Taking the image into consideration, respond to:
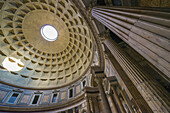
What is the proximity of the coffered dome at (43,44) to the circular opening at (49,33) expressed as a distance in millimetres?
879

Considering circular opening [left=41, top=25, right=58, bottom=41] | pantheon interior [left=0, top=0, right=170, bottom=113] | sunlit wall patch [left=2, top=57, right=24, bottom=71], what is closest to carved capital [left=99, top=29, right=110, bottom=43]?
pantheon interior [left=0, top=0, right=170, bottom=113]

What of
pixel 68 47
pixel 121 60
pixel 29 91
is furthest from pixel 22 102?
pixel 121 60

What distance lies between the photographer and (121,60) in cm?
575

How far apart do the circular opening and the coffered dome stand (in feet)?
2.88

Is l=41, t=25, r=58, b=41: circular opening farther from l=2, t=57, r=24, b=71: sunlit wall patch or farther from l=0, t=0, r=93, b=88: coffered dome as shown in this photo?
l=2, t=57, r=24, b=71: sunlit wall patch

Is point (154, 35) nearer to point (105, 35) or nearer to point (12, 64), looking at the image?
point (105, 35)

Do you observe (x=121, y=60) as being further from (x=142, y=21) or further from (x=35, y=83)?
(x=35, y=83)

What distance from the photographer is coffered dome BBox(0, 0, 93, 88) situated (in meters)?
16.0

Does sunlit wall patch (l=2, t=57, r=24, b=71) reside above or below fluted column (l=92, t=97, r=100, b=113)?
above

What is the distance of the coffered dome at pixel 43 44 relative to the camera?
16.0 metres

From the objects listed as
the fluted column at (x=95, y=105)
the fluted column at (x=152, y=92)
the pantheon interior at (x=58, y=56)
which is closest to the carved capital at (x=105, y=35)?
the pantheon interior at (x=58, y=56)

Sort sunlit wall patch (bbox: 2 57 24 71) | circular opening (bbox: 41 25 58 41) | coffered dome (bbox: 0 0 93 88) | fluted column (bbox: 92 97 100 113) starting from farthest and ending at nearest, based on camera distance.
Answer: circular opening (bbox: 41 25 58 41)
sunlit wall patch (bbox: 2 57 24 71)
coffered dome (bbox: 0 0 93 88)
fluted column (bbox: 92 97 100 113)

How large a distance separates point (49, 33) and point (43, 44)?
10.2 ft

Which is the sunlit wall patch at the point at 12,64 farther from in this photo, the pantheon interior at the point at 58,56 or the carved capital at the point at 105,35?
the carved capital at the point at 105,35
